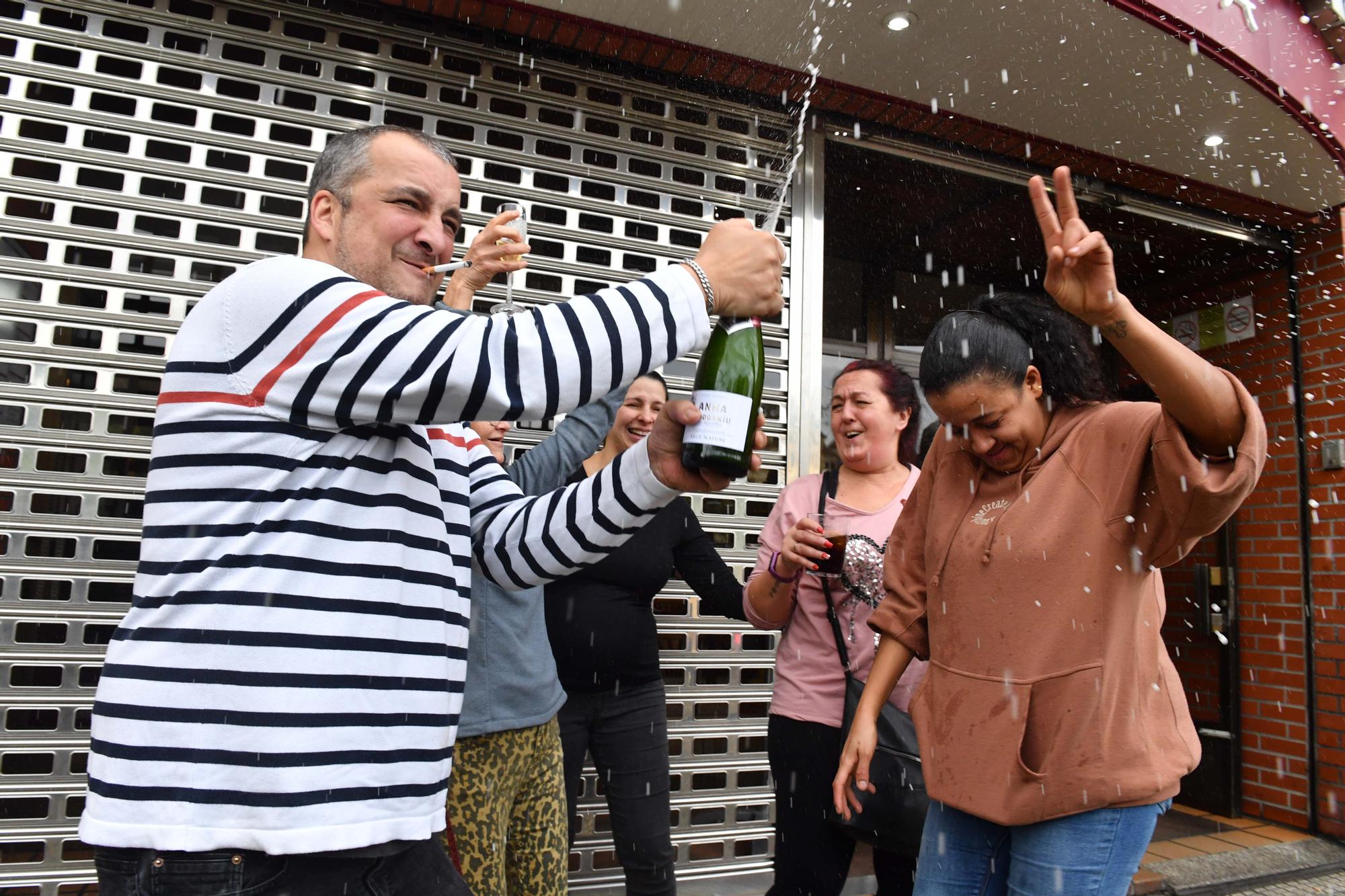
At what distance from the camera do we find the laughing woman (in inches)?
139

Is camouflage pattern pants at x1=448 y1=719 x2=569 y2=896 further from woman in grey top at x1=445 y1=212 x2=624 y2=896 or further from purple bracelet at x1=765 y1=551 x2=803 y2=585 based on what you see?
purple bracelet at x1=765 y1=551 x2=803 y2=585

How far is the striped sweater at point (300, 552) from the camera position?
1.39m

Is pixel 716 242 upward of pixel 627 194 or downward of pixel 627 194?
downward

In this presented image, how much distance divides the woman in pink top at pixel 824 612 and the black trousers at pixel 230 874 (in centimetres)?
191

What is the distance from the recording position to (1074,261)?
1.97 meters

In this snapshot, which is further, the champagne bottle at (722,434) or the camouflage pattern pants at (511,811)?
the camouflage pattern pants at (511,811)

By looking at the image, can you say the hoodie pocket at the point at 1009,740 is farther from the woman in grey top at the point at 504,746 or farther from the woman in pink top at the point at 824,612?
the woman in grey top at the point at 504,746

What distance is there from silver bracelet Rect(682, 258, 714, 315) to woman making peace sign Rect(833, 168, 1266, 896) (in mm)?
886

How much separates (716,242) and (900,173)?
4747mm

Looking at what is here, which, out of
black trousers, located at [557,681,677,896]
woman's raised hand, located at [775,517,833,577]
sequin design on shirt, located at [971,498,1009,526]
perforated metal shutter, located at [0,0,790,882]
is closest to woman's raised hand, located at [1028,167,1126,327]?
sequin design on shirt, located at [971,498,1009,526]

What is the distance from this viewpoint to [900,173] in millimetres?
5875

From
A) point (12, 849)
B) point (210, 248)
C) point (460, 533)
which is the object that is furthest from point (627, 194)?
point (12, 849)

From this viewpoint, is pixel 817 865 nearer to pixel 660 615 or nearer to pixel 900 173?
pixel 660 615

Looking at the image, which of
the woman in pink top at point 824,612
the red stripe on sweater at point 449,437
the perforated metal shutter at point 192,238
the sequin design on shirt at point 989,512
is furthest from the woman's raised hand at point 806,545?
the perforated metal shutter at point 192,238
